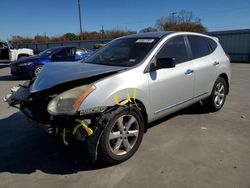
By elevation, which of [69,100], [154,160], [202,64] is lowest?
[154,160]

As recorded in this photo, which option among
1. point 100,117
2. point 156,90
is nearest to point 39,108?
point 100,117

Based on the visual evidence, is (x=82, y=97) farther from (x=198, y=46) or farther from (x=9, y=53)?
(x=9, y=53)

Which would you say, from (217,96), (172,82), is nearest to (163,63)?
(172,82)

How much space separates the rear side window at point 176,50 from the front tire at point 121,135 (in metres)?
1.14

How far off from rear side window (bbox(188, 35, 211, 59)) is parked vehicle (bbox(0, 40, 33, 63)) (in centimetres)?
1275

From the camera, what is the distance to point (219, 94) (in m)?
5.25

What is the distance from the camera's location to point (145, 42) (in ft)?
12.8

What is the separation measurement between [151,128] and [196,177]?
1.59 meters

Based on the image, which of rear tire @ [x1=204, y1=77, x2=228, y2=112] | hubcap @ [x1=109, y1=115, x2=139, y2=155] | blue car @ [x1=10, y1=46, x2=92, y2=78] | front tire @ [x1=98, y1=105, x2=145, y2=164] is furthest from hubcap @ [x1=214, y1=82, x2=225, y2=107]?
blue car @ [x1=10, y1=46, x2=92, y2=78]

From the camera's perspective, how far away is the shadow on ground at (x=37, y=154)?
3.10m

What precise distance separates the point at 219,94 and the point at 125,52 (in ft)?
8.44

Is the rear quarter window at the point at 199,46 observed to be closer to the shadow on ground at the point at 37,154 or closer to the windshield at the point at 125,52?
the windshield at the point at 125,52

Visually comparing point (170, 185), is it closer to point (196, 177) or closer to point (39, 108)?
point (196, 177)

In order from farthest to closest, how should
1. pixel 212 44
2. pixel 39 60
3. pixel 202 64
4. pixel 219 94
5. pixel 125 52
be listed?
1. pixel 39 60
2. pixel 219 94
3. pixel 212 44
4. pixel 202 64
5. pixel 125 52
